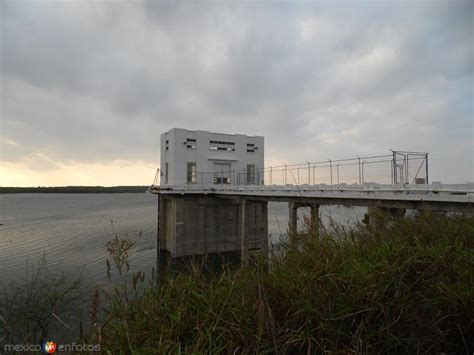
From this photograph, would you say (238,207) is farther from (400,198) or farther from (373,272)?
(373,272)

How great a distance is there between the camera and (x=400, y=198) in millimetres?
9469

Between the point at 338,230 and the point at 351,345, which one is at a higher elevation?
the point at 338,230

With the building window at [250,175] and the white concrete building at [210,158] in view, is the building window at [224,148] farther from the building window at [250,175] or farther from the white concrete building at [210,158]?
the building window at [250,175]

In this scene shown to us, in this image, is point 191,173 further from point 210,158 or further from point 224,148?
point 224,148

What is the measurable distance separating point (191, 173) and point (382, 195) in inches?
752

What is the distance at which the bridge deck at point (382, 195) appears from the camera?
8.25 m

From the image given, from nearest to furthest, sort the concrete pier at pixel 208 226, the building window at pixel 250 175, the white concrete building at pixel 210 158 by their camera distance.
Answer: the concrete pier at pixel 208 226 < the white concrete building at pixel 210 158 < the building window at pixel 250 175

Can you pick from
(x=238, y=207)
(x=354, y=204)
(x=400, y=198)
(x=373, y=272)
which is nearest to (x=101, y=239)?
(x=238, y=207)

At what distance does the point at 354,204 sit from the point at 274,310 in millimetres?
9301

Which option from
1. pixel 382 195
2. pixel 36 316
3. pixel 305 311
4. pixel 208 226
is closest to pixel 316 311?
pixel 305 311

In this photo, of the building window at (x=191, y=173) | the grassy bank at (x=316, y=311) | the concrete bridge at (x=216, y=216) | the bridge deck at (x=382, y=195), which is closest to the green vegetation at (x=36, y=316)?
the grassy bank at (x=316, y=311)

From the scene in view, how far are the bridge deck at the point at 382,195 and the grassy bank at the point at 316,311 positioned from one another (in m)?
4.46

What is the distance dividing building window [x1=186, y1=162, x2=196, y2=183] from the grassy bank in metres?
22.6

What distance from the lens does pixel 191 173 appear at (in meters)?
26.4
